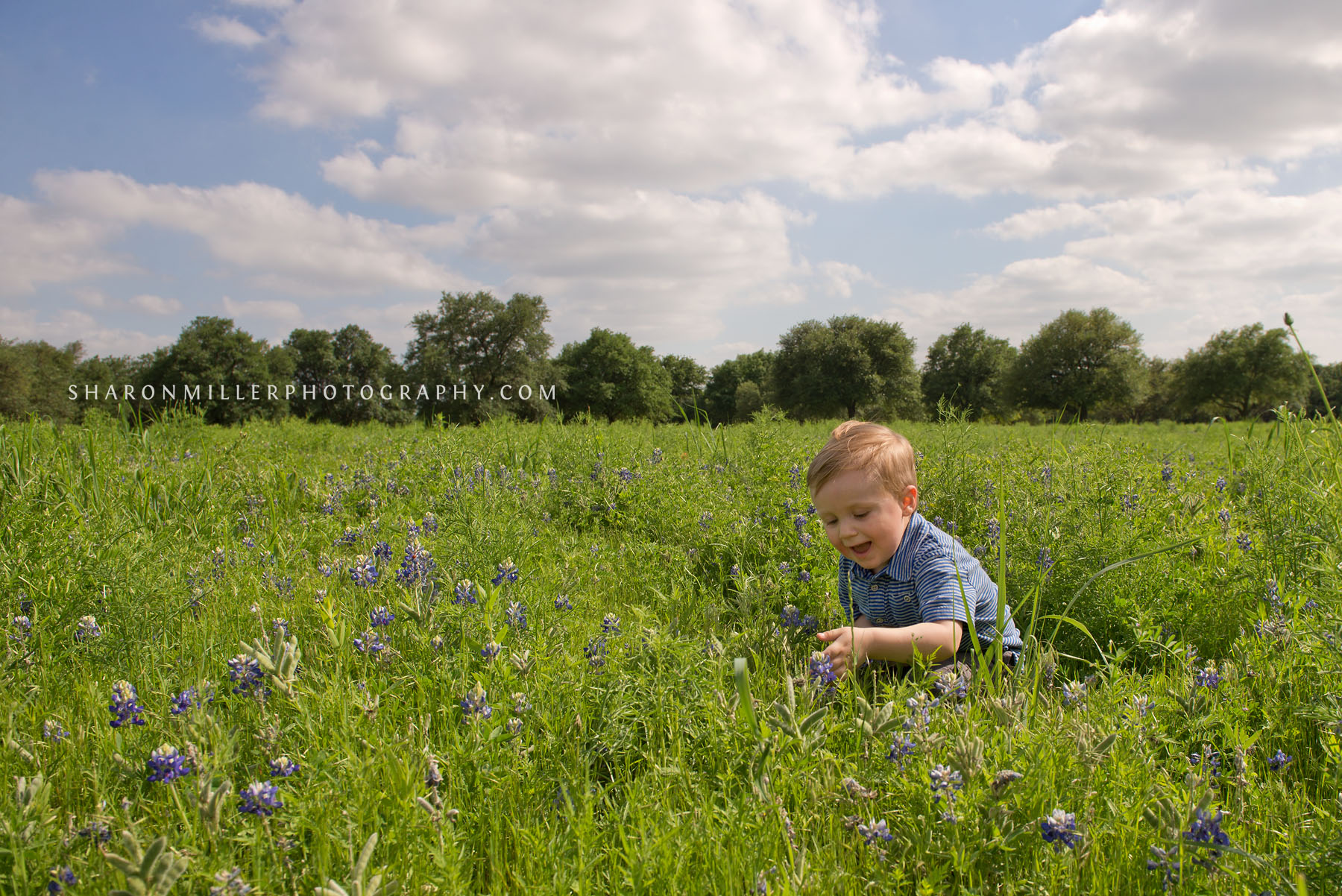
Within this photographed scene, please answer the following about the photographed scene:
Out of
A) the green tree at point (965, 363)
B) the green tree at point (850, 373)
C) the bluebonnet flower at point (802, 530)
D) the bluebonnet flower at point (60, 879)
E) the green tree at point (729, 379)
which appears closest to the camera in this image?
the bluebonnet flower at point (60, 879)

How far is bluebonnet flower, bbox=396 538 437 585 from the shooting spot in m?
3.23

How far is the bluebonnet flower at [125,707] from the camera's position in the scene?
2025 millimetres

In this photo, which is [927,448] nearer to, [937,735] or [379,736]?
[937,735]

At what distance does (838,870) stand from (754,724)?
0.42 meters

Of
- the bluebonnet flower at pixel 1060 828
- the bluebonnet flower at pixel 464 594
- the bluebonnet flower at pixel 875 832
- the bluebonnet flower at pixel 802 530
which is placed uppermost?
the bluebonnet flower at pixel 802 530

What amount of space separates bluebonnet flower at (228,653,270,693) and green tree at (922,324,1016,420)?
89321mm

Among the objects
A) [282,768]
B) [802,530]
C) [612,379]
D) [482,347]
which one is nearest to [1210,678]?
[802,530]

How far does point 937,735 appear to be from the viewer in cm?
205

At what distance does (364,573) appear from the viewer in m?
3.31

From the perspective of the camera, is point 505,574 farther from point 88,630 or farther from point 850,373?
point 850,373

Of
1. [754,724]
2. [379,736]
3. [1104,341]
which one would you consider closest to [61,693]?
[379,736]

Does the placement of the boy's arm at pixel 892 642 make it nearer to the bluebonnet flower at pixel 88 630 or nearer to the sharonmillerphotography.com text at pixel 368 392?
the bluebonnet flower at pixel 88 630

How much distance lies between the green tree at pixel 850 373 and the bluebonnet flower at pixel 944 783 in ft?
189

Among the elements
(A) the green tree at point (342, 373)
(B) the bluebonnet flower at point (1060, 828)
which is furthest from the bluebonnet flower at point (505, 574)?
(A) the green tree at point (342, 373)
